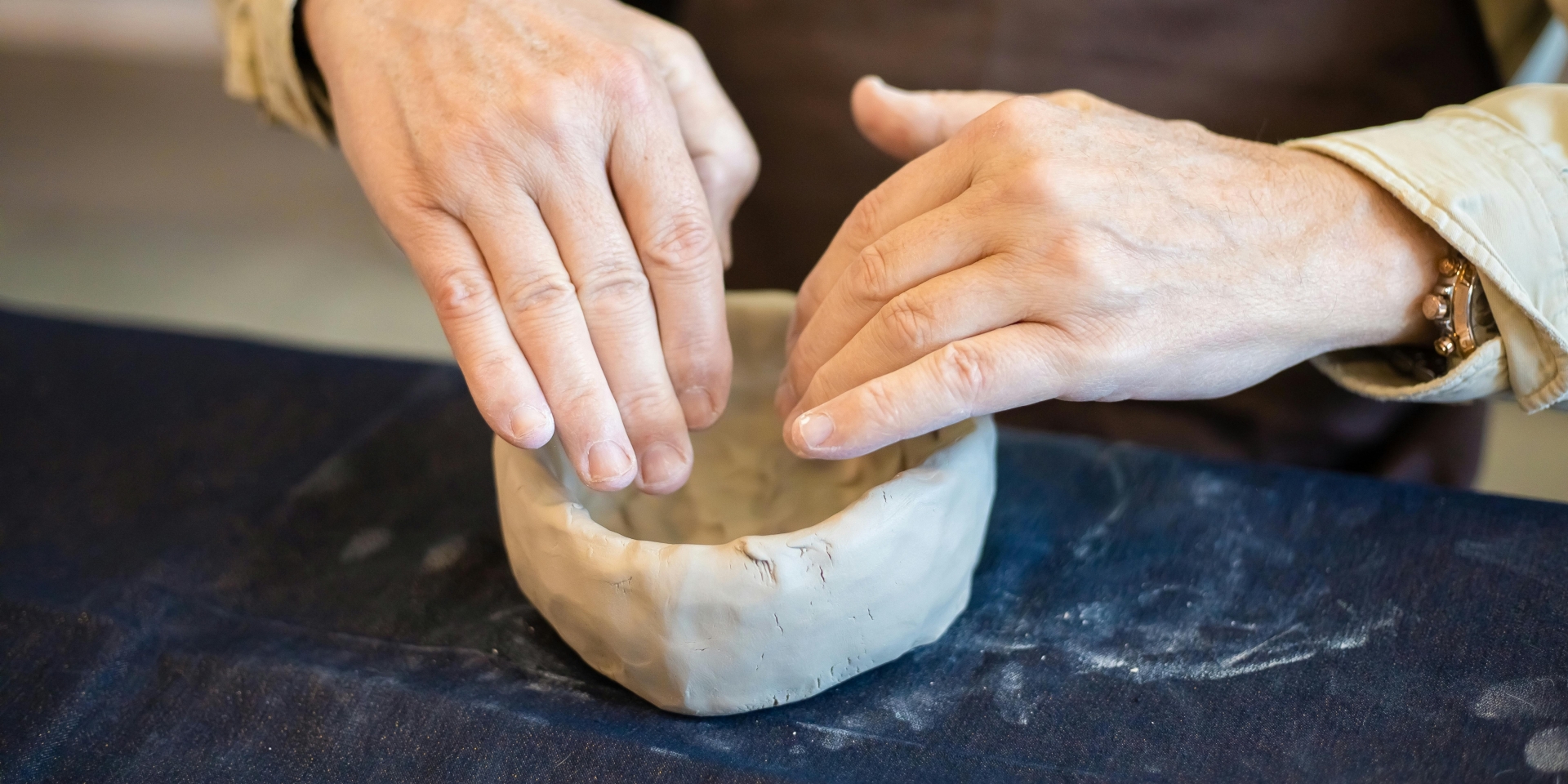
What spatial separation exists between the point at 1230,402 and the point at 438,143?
91 cm

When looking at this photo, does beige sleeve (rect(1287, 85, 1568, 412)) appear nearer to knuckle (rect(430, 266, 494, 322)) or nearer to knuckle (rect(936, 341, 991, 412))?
knuckle (rect(936, 341, 991, 412))

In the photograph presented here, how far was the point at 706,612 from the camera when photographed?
0.74 metres

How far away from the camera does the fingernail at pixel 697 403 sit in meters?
0.88

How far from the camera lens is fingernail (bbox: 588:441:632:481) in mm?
795

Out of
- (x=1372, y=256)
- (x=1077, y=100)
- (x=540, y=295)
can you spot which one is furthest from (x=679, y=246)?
(x=1372, y=256)

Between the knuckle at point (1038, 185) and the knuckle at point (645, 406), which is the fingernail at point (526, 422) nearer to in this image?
the knuckle at point (645, 406)

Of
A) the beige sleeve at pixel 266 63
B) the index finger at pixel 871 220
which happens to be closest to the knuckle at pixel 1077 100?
the index finger at pixel 871 220

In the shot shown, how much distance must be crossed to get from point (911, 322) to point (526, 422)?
30cm

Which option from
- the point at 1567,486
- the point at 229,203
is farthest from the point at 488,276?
the point at 229,203

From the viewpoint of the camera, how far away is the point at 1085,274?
28.7 inches

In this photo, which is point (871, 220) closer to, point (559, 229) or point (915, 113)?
point (915, 113)

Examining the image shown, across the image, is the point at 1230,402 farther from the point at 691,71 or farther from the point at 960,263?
the point at 691,71

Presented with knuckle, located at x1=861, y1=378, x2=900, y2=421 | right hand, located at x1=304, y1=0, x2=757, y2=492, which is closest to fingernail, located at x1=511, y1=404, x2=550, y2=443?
right hand, located at x1=304, y1=0, x2=757, y2=492

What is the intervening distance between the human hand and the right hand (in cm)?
11
